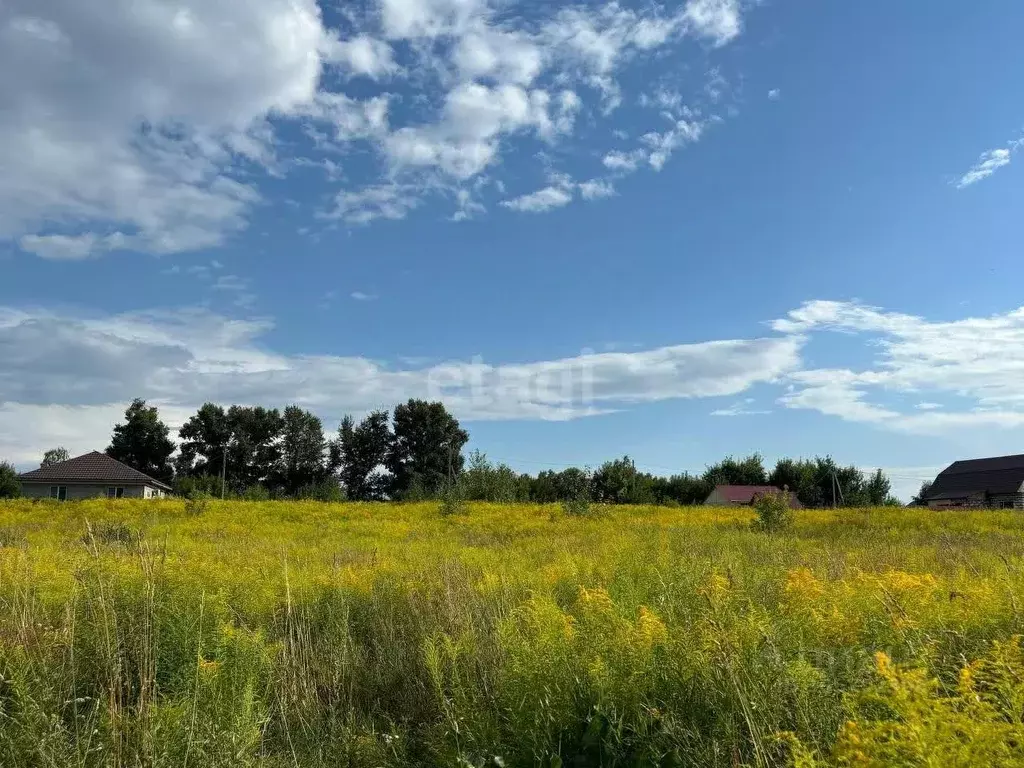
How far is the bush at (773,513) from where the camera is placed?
19297 mm

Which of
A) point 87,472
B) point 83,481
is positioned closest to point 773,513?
point 83,481

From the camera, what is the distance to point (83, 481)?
57.5 metres

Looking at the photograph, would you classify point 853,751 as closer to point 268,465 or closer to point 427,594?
point 427,594

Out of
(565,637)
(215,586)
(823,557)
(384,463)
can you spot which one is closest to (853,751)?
(565,637)

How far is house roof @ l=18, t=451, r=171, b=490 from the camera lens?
5750 cm

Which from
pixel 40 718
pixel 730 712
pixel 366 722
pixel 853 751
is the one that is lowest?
pixel 366 722

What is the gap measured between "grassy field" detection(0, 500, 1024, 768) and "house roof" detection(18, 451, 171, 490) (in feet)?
194

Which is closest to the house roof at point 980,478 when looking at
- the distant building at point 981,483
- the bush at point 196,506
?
the distant building at point 981,483

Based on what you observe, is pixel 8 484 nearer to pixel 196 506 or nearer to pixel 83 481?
pixel 83 481

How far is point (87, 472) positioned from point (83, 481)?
111cm

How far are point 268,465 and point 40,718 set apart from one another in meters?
73.4

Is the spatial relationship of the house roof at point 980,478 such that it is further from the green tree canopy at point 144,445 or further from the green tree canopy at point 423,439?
the green tree canopy at point 144,445

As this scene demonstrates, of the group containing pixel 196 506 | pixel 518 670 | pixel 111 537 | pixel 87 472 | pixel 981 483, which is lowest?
pixel 518 670

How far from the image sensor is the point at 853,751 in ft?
6.41
